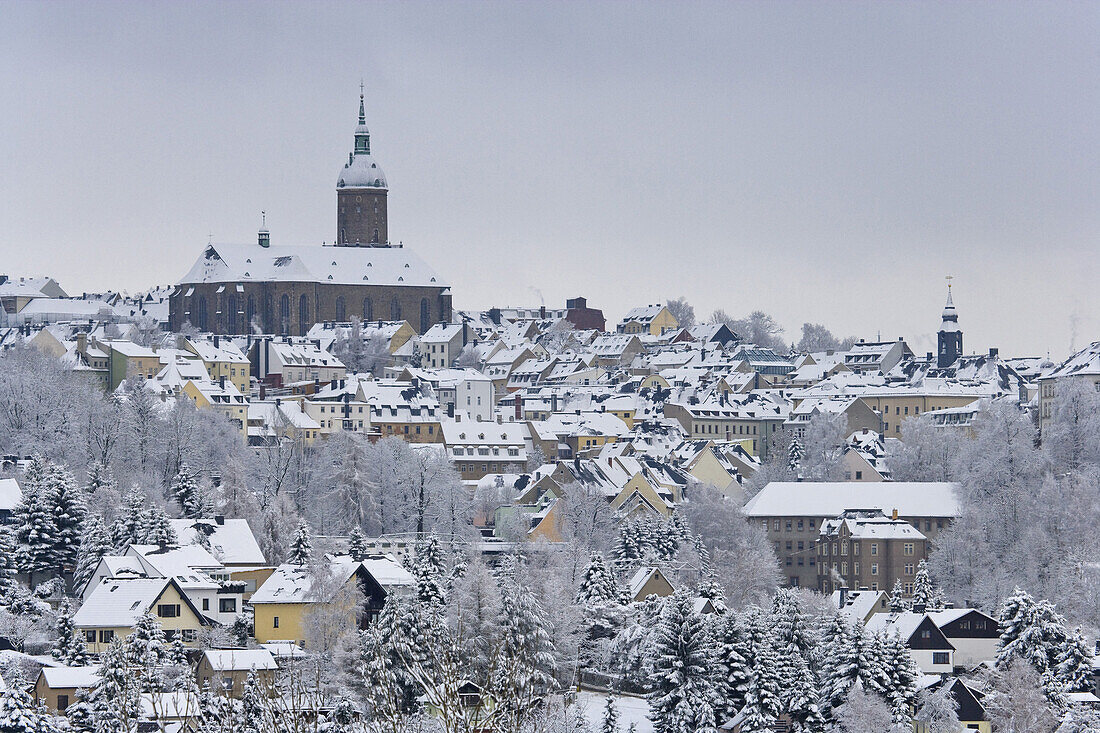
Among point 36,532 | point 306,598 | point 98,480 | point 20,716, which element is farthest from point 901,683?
point 98,480

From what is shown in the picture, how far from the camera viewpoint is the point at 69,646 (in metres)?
55.4

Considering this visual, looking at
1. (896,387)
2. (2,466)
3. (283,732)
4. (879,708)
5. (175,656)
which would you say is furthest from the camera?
(896,387)

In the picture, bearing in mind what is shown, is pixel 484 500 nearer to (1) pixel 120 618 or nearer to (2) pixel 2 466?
(2) pixel 2 466

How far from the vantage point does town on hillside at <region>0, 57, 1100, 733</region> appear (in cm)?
5138

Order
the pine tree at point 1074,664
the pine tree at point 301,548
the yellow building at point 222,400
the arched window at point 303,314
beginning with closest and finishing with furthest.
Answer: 1. the pine tree at point 1074,664
2. the pine tree at point 301,548
3. the yellow building at point 222,400
4. the arched window at point 303,314

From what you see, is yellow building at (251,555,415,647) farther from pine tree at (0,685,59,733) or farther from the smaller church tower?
the smaller church tower

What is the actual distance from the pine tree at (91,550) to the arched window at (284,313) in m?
74.5

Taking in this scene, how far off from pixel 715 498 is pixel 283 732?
72108 mm

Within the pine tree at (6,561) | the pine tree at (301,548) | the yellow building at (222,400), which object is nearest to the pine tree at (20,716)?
the pine tree at (6,561)

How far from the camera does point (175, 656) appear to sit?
54.1 m

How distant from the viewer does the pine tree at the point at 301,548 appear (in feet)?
214

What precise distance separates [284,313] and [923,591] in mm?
78148

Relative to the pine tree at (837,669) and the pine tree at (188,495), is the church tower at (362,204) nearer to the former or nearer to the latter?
the pine tree at (188,495)

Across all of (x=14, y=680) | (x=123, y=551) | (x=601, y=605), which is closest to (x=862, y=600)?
(x=601, y=605)
